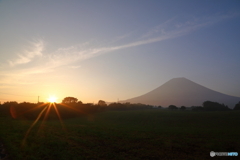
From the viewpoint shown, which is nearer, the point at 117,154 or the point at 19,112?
the point at 117,154

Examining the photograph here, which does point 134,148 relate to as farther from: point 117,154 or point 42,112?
point 42,112

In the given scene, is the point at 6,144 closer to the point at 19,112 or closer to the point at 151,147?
the point at 151,147

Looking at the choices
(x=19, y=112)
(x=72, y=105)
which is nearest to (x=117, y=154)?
(x=19, y=112)

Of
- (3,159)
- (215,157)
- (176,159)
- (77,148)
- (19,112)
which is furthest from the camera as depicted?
(19,112)

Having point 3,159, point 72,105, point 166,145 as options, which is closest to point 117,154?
point 166,145

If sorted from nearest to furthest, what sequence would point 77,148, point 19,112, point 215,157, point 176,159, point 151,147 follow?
point 176,159
point 215,157
point 77,148
point 151,147
point 19,112

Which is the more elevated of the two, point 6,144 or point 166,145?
point 6,144

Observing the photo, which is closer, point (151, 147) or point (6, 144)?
point (6, 144)

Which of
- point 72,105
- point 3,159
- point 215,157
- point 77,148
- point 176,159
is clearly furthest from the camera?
point 72,105

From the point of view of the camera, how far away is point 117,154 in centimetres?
1104

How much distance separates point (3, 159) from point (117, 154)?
603 cm

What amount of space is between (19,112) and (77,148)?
139ft

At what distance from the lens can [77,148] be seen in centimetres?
1198

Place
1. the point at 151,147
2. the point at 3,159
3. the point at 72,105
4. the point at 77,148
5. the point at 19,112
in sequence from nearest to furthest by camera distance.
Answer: the point at 3,159 → the point at 77,148 → the point at 151,147 → the point at 19,112 → the point at 72,105
